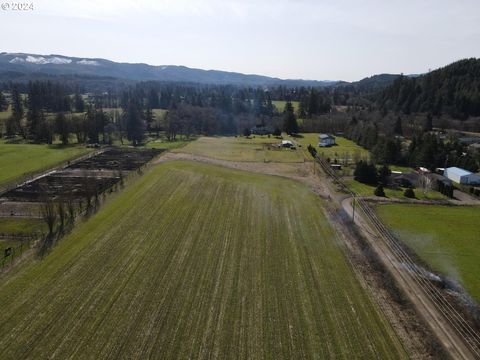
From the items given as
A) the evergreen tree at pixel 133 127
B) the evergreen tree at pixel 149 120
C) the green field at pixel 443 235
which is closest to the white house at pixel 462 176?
the green field at pixel 443 235

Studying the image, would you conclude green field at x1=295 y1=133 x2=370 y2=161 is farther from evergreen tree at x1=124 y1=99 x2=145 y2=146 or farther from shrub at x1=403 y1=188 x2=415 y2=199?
evergreen tree at x1=124 y1=99 x2=145 y2=146

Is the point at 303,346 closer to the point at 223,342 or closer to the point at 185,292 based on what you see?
the point at 223,342

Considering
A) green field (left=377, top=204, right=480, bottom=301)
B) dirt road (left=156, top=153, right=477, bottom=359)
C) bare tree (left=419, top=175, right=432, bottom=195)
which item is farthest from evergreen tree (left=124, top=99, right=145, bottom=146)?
green field (left=377, top=204, right=480, bottom=301)

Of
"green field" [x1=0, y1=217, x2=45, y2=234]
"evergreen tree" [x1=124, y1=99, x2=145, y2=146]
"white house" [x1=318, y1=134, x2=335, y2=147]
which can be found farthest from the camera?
"evergreen tree" [x1=124, y1=99, x2=145, y2=146]

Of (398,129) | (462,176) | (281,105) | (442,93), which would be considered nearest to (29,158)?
(462,176)

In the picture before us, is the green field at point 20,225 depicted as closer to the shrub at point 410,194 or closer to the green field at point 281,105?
the shrub at point 410,194

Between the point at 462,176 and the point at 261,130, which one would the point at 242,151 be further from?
the point at 462,176

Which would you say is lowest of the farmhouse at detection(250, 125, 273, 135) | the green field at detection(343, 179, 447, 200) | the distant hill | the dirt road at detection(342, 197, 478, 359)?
the farmhouse at detection(250, 125, 273, 135)
